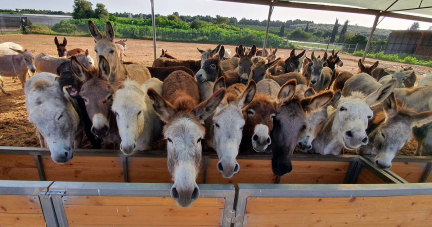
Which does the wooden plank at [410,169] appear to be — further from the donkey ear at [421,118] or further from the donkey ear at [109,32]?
the donkey ear at [109,32]

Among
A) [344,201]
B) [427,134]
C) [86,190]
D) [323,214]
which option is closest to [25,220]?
[86,190]

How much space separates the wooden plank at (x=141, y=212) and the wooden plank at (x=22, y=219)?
28 cm

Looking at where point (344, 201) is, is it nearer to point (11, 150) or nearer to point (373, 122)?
point (373, 122)

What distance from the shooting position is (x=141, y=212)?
6.74 ft

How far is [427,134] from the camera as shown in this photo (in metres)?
3.86

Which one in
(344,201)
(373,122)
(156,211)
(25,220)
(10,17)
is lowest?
(25,220)

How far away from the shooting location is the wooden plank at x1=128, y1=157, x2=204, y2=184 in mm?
2822

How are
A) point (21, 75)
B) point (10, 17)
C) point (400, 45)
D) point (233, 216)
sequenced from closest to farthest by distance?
point (233, 216) → point (21, 75) → point (10, 17) → point (400, 45)

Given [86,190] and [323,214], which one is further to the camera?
[323,214]

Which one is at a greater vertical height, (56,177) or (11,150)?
(11,150)

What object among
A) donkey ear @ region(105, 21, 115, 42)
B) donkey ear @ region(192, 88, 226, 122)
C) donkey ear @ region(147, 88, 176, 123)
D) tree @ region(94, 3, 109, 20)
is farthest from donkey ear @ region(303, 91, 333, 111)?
tree @ region(94, 3, 109, 20)

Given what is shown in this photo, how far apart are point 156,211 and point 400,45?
52.7 m

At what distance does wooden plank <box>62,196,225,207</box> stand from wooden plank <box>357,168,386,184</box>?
236 centimetres

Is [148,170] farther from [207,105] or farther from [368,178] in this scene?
[368,178]
